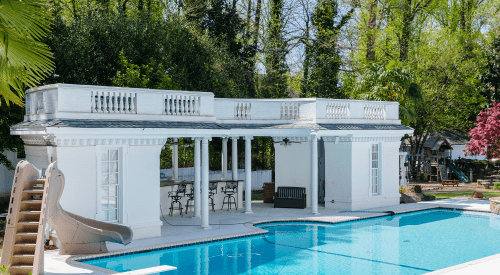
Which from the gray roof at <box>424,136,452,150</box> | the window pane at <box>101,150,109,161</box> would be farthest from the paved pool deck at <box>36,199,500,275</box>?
the gray roof at <box>424,136,452,150</box>

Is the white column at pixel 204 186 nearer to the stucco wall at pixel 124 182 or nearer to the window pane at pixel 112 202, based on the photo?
the stucco wall at pixel 124 182

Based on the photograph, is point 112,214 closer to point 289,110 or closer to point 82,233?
point 82,233

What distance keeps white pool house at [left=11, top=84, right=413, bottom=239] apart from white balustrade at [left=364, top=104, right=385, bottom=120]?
0.05 metres

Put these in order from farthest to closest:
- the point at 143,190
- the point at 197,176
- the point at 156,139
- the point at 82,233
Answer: the point at 197,176 < the point at 156,139 < the point at 143,190 < the point at 82,233

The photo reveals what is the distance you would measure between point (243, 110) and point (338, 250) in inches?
285

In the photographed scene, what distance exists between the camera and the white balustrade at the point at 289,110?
20844mm

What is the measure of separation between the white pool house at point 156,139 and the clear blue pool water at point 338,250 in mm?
2030

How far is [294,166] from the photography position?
23094mm

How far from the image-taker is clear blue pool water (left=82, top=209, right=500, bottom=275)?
13281 millimetres

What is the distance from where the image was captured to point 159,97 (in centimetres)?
1648

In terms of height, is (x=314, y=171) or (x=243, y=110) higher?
(x=243, y=110)

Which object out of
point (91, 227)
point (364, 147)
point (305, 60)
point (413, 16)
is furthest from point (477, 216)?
point (413, 16)

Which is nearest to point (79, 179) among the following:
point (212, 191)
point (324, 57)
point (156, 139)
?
point (156, 139)

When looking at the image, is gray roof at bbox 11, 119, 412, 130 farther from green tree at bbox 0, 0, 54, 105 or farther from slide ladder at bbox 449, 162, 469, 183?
slide ladder at bbox 449, 162, 469, 183
